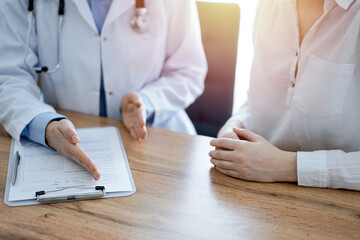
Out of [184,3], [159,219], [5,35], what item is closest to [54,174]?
[159,219]

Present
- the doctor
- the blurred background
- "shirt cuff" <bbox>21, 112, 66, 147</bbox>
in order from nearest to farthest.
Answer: "shirt cuff" <bbox>21, 112, 66, 147</bbox>
the doctor
the blurred background

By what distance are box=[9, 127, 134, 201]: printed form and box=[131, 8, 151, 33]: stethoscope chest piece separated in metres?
0.42

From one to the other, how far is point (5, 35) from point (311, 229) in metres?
1.07

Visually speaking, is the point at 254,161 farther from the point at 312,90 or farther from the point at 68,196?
the point at 68,196

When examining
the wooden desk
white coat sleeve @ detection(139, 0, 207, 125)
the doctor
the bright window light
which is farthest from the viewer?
the bright window light

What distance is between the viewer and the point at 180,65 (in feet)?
4.64

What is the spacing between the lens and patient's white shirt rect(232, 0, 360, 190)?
2.90 ft

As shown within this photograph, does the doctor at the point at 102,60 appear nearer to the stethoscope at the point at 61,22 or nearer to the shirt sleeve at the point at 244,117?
the stethoscope at the point at 61,22

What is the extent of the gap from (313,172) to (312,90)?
230mm

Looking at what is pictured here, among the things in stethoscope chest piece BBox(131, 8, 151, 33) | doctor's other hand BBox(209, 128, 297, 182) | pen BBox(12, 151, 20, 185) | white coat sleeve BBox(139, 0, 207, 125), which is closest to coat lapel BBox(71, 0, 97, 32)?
stethoscope chest piece BBox(131, 8, 151, 33)

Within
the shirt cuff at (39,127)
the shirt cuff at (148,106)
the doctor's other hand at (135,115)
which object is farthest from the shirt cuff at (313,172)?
the shirt cuff at (39,127)

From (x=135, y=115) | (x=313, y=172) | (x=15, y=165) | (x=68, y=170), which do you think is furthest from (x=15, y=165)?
(x=313, y=172)

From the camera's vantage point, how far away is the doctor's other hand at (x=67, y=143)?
890 millimetres

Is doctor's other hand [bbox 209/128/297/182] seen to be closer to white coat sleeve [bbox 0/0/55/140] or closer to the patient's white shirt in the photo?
the patient's white shirt
